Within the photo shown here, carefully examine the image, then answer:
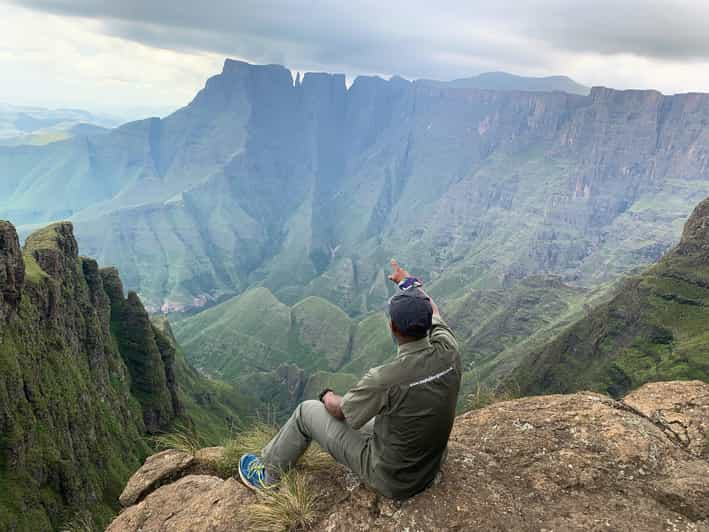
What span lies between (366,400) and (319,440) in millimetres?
1711

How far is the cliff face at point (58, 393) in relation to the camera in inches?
1604

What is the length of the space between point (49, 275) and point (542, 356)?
9662 cm

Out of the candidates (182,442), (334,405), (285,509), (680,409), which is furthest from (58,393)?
(680,409)

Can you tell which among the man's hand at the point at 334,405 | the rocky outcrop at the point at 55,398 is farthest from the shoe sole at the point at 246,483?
the rocky outcrop at the point at 55,398

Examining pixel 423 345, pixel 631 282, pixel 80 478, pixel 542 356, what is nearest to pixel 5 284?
pixel 80 478

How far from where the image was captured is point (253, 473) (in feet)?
27.6

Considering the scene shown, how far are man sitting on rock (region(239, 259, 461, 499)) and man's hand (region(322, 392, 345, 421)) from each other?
16 mm

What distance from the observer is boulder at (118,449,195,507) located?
10.1 m

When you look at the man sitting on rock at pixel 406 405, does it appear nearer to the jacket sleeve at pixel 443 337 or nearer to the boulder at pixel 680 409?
the jacket sleeve at pixel 443 337

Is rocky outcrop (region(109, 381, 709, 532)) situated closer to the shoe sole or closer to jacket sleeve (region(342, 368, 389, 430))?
the shoe sole

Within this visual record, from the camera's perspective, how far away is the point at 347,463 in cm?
757

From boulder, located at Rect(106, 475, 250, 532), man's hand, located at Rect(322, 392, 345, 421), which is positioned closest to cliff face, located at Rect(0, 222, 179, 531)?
boulder, located at Rect(106, 475, 250, 532)

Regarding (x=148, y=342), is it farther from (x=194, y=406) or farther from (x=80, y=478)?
(x=80, y=478)

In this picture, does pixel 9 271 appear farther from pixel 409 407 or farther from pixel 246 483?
pixel 409 407
